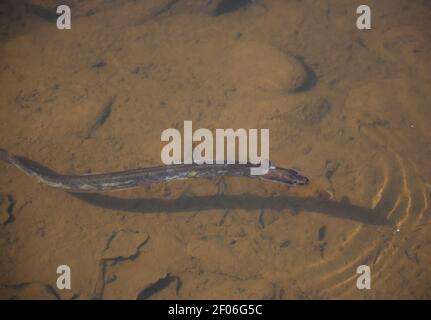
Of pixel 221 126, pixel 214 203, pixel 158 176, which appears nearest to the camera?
pixel 158 176

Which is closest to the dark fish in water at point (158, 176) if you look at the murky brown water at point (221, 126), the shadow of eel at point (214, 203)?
the shadow of eel at point (214, 203)

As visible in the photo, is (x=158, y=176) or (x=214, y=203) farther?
(x=214, y=203)

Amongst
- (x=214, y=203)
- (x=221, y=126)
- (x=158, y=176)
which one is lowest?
(x=214, y=203)

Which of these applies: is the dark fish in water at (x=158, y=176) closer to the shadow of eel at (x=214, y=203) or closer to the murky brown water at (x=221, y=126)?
the shadow of eel at (x=214, y=203)

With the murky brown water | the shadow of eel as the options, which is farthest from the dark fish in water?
the murky brown water

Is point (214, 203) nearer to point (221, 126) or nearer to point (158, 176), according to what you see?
point (158, 176)

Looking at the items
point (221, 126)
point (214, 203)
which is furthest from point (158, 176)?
point (221, 126)

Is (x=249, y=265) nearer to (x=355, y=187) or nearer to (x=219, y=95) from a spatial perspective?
(x=355, y=187)
